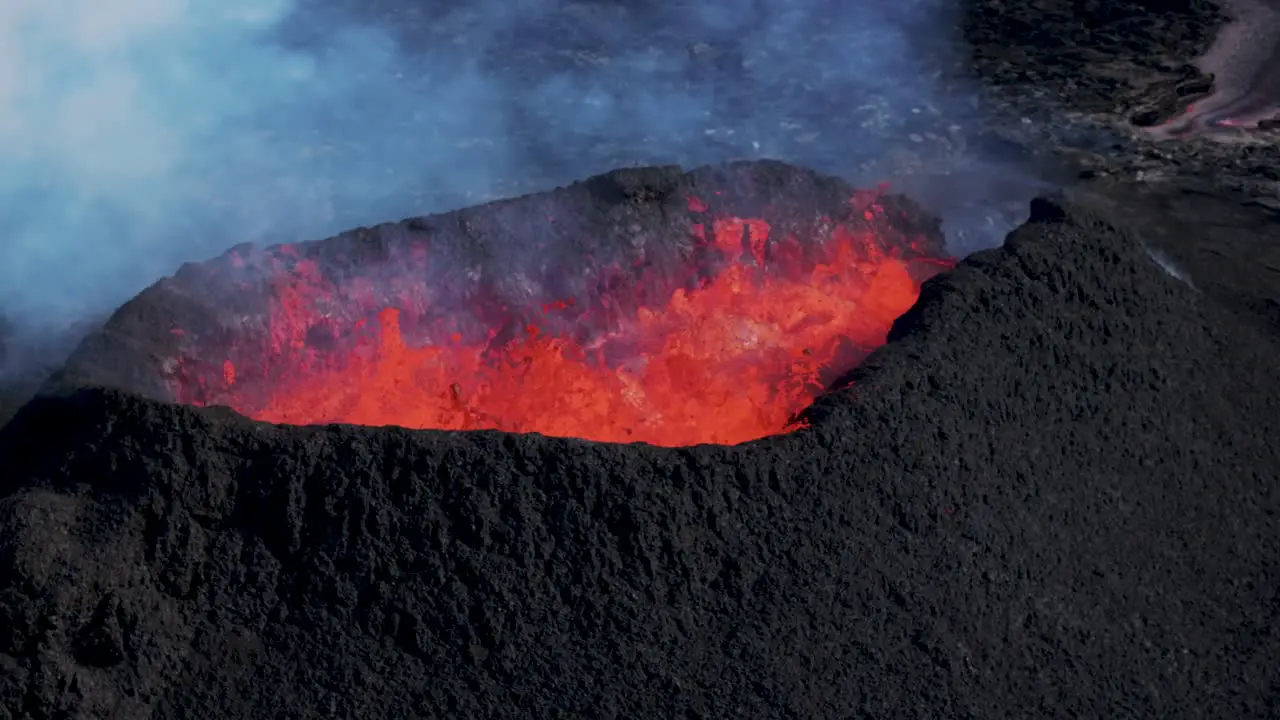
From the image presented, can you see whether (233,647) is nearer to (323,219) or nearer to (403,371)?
(403,371)

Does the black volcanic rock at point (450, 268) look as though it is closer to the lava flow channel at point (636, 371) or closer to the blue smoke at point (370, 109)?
the lava flow channel at point (636, 371)

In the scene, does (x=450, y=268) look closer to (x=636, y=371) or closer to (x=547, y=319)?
Result: (x=547, y=319)

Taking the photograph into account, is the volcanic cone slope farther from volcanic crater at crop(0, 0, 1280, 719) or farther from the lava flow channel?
the lava flow channel

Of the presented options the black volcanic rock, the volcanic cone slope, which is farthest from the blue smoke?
the volcanic cone slope

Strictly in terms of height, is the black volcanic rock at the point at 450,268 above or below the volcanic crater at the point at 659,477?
above

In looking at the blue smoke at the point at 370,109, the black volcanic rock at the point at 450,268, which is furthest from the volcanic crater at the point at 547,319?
the blue smoke at the point at 370,109

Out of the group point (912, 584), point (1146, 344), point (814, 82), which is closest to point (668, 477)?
point (912, 584)
